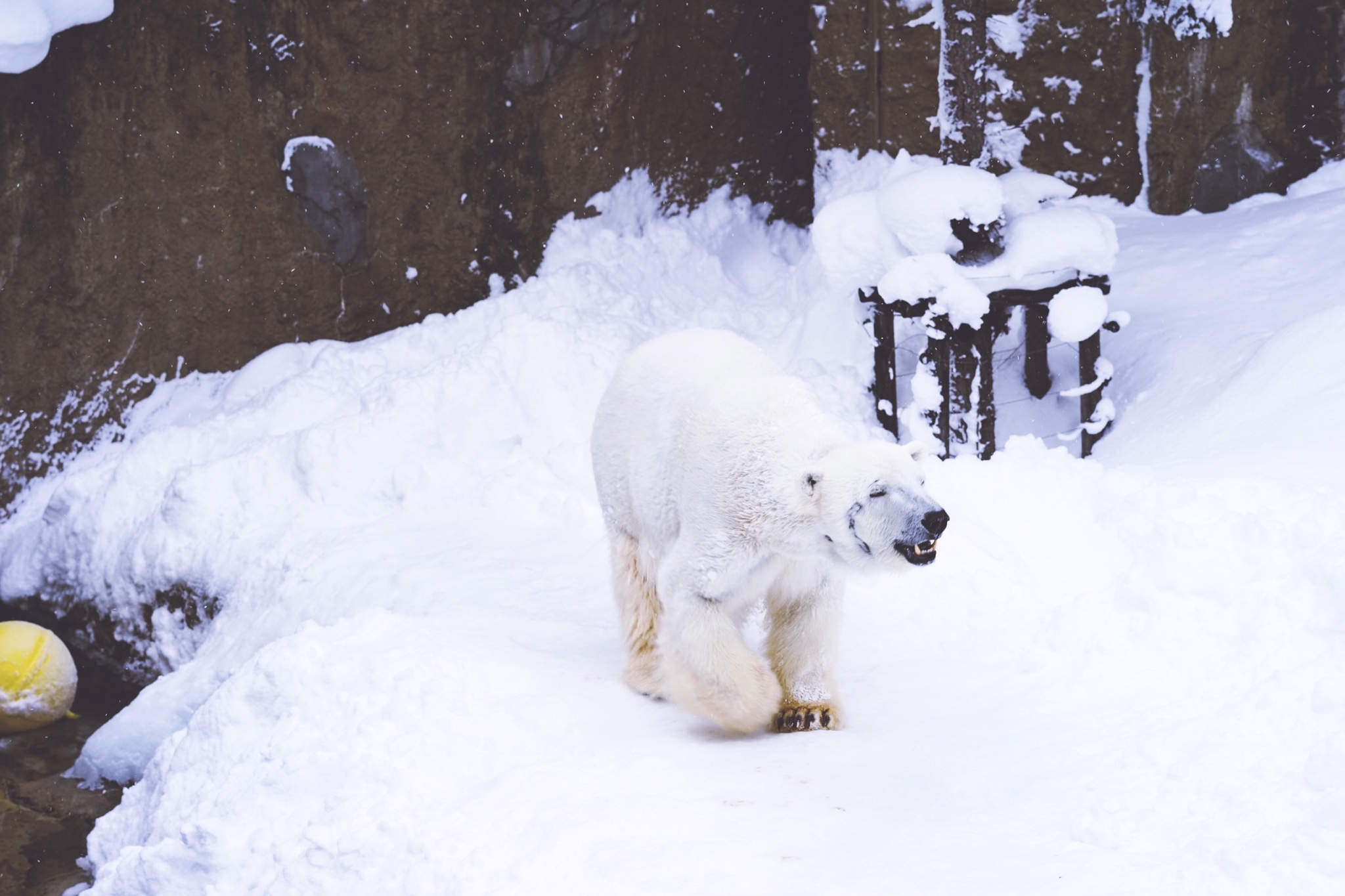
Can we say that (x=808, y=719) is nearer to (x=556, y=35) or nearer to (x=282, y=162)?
(x=282, y=162)

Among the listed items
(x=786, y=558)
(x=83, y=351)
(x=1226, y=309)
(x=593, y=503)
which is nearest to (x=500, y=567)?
(x=593, y=503)

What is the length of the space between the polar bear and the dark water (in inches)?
94.0

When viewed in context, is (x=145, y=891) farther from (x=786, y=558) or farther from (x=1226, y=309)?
(x=1226, y=309)

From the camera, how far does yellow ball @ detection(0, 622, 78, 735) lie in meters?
5.88

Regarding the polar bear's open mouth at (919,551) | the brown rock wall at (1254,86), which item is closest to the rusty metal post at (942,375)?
the brown rock wall at (1254,86)

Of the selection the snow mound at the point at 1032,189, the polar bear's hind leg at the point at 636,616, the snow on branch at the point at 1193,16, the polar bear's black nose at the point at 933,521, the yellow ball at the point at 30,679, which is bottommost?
the yellow ball at the point at 30,679

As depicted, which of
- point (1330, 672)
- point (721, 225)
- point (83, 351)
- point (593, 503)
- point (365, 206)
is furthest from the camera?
point (721, 225)

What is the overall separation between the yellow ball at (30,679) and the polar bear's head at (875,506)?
14.0ft

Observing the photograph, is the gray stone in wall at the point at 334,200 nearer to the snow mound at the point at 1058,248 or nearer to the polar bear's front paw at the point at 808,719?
the snow mound at the point at 1058,248

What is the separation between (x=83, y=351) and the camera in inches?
304

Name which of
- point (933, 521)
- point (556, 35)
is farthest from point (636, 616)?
point (556, 35)

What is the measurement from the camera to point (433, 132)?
843cm

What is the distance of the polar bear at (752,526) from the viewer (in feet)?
10.5

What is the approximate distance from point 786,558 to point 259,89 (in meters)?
5.80
